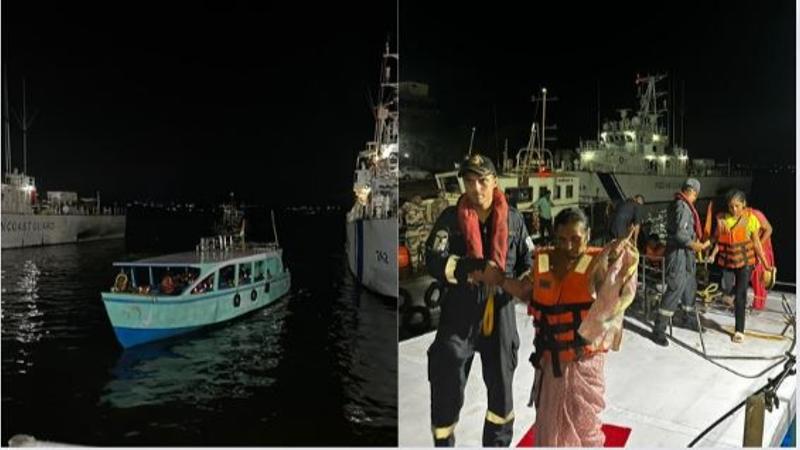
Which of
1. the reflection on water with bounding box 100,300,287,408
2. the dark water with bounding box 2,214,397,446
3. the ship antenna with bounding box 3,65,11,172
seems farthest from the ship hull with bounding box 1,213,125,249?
the reflection on water with bounding box 100,300,287,408

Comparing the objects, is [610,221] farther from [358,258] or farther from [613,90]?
[358,258]

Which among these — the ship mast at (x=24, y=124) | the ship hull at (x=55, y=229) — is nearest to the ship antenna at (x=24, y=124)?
the ship mast at (x=24, y=124)

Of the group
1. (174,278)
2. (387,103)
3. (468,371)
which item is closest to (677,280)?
(468,371)

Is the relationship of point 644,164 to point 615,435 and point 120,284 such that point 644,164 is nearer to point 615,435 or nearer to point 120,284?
point 615,435

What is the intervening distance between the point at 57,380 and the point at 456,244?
3542 millimetres

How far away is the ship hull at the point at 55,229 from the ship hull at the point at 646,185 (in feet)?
37.0

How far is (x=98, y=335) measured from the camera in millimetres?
4836

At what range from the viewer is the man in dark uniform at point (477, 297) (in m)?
2.17

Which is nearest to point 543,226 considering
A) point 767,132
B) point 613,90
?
point 613,90

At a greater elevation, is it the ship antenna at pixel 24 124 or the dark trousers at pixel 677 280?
the ship antenna at pixel 24 124

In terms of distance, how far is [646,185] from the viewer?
244 cm

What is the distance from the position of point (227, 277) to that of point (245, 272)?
203 mm

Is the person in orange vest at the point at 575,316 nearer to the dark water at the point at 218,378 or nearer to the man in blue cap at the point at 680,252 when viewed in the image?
the man in blue cap at the point at 680,252

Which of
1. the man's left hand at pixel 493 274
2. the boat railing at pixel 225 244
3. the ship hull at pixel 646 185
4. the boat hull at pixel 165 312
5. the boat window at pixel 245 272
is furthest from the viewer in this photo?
the boat railing at pixel 225 244
